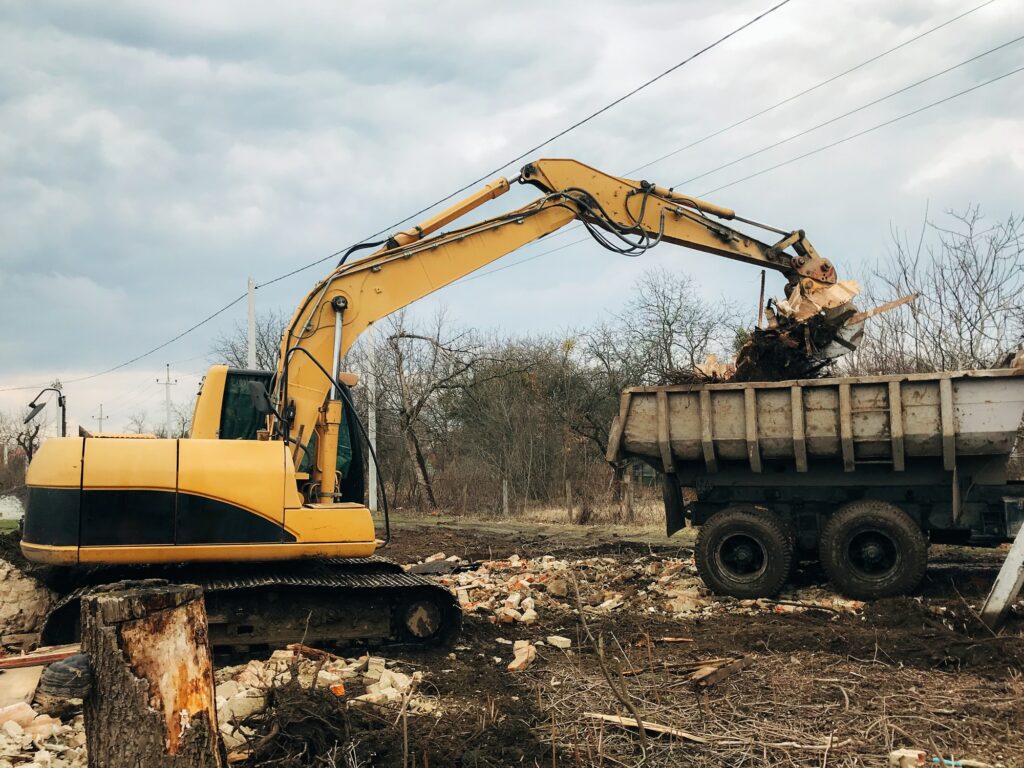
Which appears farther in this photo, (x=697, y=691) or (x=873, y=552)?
(x=873, y=552)

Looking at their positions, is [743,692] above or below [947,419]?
below

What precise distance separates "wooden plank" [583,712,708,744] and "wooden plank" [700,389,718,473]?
4.53 meters

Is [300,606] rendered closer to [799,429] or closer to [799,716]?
[799,716]

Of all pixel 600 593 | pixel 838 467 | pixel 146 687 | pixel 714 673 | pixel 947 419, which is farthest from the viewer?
pixel 600 593

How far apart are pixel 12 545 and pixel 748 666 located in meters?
9.10

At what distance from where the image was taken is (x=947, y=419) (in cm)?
812

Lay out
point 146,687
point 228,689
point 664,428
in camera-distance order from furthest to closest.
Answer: point 664,428 → point 228,689 → point 146,687

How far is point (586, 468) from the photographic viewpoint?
2284 centimetres

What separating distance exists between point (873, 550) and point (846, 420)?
128 cm

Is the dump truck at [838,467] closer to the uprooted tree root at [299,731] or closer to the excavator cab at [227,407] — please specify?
the excavator cab at [227,407]

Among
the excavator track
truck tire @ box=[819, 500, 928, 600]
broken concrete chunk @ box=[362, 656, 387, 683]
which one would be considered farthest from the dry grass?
truck tire @ box=[819, 500, 928, 600]

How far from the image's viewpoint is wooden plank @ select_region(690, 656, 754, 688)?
5355 millimetres

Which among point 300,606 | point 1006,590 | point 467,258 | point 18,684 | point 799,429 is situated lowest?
point 18,684

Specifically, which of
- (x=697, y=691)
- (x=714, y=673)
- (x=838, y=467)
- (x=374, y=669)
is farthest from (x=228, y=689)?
(x=838, y=467)
